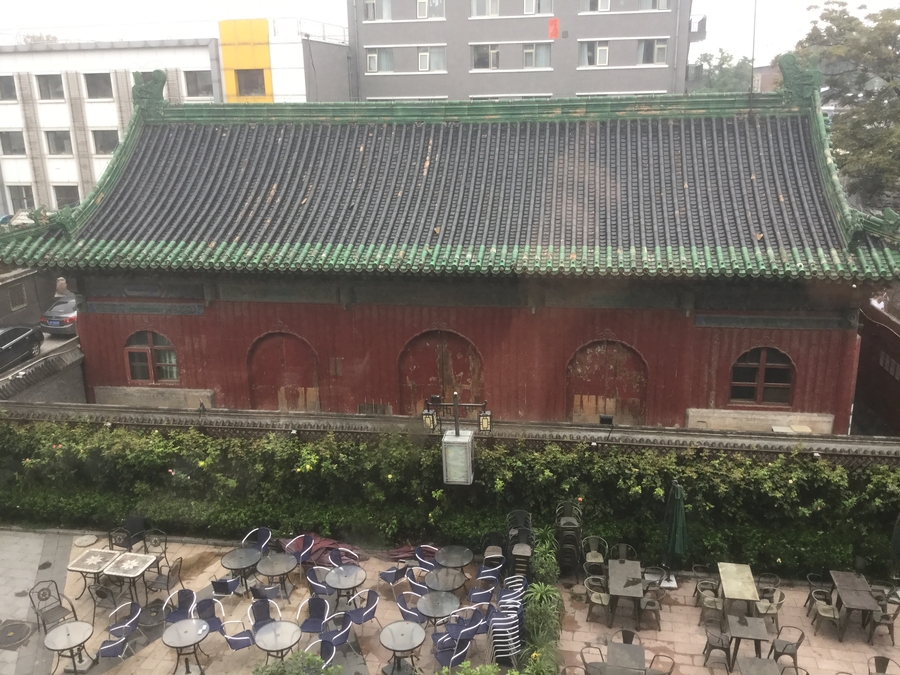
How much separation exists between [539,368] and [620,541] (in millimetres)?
4301

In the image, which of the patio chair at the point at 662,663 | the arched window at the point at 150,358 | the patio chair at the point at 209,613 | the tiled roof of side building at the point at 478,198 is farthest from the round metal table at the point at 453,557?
the arched window at the point at 150,358

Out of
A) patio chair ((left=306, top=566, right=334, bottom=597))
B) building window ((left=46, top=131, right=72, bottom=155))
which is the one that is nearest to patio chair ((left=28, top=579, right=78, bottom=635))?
patio chair ((left=306, top=566, right=334, bottom=597))

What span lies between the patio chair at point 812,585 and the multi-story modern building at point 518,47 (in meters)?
33.3

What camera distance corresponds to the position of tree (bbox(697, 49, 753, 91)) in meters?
63.2

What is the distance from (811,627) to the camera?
10.3 meters

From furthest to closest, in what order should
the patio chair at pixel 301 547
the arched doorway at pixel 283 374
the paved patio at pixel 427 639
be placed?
the arched doorway at pixel 283 374
the patio chair at pixel 301 547
the paved patio at pixel 427 639

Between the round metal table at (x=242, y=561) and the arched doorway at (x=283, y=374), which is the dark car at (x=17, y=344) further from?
the round metal table at (x=242, y=561)

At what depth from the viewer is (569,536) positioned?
1119 centimetres

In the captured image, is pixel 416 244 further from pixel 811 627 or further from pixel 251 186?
pixel 811 627

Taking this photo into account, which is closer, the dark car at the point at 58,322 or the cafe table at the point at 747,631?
A: the cafe table at the point at 747,631

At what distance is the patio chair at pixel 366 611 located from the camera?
388 inches

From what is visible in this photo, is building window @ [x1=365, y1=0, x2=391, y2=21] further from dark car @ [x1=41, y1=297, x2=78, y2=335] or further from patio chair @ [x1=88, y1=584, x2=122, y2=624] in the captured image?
patio chair @ [x1=88, y1=584, x2=122, y2=624]

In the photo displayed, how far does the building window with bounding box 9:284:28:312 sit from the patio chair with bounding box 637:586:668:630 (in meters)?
28.0

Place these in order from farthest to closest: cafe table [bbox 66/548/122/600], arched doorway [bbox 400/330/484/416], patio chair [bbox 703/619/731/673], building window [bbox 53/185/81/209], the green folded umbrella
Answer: building window [bbox 53/185/81/209], arched doorway [bbox 400/330/484/416], cafe table [bbox 66/548/122/600], the green folded umbrella, patio chair [bbox 703/619/731/673]
